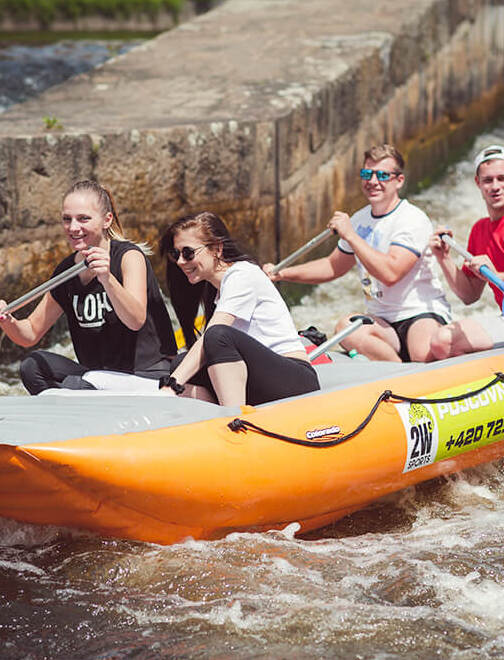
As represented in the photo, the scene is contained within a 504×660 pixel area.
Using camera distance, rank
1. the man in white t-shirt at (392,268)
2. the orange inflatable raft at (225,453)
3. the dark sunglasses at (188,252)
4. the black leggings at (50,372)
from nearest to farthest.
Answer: the orange inflatable raft at (225,453)
the dark sunglasses at (188,252)
the black leggings at (50,372)
the man in white t-shirt at (392,268)

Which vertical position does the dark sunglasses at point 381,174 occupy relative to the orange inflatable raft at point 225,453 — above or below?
above

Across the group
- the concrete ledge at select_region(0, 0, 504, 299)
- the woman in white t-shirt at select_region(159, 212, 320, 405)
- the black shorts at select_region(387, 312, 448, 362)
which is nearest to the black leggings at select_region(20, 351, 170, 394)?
the woman in white t-shirt at select_region(159, 212, 320, 405)

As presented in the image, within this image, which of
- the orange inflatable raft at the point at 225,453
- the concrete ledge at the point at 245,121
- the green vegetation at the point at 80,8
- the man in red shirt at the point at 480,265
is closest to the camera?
the orange inflatable raft at the point at 225,453

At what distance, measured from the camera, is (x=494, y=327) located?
4.54m

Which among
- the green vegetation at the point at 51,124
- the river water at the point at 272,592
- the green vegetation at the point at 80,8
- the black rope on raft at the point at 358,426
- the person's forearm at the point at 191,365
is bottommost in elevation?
the river water at the point at 272,592

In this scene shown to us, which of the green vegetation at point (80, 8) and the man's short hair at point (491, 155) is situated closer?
the man's short hair at point (491, 155)

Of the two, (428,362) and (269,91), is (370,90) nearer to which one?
(269,91)

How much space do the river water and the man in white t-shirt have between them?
83 cm

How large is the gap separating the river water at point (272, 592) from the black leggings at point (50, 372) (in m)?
0.63

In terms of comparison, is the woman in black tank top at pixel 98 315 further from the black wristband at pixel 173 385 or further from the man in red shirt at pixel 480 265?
the man in red shirt at pixel 480 265

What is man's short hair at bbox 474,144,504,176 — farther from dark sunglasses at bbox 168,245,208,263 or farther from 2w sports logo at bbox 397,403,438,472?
dark sunglasses at bbox 168,245,208,263

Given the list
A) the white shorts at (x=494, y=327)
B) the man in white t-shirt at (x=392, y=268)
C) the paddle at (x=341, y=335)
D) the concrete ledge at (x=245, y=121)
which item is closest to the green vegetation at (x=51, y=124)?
the concrete ledge at (x=245, y=121)

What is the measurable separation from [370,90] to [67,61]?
4390 millimetres

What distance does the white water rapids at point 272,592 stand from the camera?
124 inches
